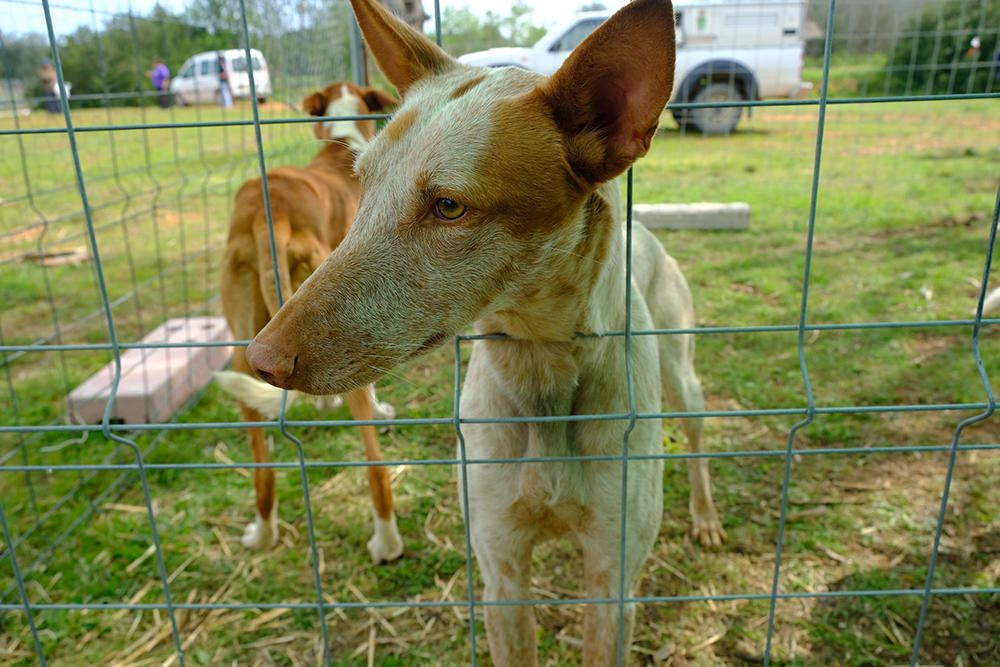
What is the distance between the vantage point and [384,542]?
322cm

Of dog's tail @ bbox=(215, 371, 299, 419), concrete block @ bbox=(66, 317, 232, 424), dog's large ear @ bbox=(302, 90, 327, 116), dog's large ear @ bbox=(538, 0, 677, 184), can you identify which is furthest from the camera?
dog's large ear @ bbox=(302, 90, 327, 116)

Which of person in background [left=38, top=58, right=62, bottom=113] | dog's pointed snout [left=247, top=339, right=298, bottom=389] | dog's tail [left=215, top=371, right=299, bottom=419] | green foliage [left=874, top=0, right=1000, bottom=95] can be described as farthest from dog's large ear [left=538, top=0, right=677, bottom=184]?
green foliage [left=874, top=0, right=1000, bottom=95]

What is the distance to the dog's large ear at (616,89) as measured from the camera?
130cm

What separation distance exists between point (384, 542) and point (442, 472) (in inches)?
27.4

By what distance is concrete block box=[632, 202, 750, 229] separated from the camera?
7.61m

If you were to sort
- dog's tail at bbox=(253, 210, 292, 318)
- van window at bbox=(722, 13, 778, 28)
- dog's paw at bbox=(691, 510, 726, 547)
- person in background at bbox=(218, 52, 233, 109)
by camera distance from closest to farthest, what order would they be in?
dog's tail at bbox=(253, 210, 292, 318) < dog's paw at bbox=(691, 510, 726, 547) < person in background at bbox=(218, 52, 233, 109) < van window at bbox=(722, 13, 778, 28)

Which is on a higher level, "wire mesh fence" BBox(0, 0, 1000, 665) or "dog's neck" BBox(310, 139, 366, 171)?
"dog's neck" BBox(310, 139, 366, 171)

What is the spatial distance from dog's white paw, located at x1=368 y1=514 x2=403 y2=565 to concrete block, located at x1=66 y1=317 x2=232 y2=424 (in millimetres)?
1349

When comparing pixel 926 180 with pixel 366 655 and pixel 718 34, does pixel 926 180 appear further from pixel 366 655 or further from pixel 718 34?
pixel 366 655

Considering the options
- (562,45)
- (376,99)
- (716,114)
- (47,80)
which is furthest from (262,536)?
(716,114)

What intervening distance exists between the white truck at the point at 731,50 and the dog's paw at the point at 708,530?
6.54 m

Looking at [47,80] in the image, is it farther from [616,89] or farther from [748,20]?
[748,20]

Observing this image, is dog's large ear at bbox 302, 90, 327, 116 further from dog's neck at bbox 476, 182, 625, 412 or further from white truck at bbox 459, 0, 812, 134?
white truck at bbox 459, 0, 812, 134

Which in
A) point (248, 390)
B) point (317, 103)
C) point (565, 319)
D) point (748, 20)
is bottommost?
point (248, 390)
